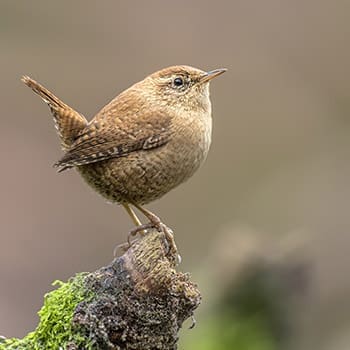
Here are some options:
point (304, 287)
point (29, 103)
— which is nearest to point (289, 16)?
point (29, 103)

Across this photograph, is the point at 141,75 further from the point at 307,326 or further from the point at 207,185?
the point at 307,326

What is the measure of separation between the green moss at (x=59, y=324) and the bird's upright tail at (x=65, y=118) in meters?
1.57

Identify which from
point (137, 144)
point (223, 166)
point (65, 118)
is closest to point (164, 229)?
point (137, 144)

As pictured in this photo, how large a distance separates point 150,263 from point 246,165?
12.1 meters

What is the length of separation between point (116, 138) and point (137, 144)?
11 centimetres

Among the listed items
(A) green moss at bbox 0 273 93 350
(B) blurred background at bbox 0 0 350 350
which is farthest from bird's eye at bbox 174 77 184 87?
(A) green moss at bbox 0 273 93 350

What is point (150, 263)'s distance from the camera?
423cm

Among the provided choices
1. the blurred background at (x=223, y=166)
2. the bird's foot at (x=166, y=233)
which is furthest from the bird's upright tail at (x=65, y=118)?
the blurred background at (x=223, y=166)

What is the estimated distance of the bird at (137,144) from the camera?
5.44 metres

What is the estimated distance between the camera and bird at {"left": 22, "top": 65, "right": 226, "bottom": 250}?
5.44 metres

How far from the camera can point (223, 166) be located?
16.1 metres

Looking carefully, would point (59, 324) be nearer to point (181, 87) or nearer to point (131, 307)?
point (131, 307)

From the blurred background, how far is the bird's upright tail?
5.93 feet

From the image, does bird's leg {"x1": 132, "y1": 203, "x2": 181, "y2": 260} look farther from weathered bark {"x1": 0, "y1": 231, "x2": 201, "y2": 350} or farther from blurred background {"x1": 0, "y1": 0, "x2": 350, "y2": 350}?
blurred background {"x1": 0, "y1": 0, "x2": 350, "y2": 350}
